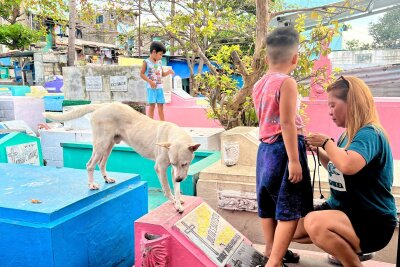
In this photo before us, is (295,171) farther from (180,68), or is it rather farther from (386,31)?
(386,31)

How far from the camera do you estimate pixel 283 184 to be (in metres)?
2.39

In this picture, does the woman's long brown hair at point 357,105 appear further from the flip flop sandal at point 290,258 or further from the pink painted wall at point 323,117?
the pink painted wall at point 323,117

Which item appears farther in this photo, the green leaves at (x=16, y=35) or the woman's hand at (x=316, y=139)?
the green leaves at (x=16, y=35)

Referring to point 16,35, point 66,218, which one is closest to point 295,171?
point 66,218

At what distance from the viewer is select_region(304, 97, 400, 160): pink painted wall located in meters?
6.16

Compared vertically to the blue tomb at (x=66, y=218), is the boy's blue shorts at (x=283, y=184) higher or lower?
higher

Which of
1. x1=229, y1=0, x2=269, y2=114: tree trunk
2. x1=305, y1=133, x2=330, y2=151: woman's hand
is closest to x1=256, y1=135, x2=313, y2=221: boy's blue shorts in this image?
x1=305, y1=133, x2=330, y2=151: woman's hand

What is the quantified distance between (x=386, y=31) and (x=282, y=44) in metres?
21.6

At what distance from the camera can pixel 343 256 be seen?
229 centimetres

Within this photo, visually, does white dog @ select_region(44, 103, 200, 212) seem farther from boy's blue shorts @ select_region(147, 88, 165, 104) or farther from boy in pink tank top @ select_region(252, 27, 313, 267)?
boy's blue shorts @ select_region(147, 88, 165, 104)

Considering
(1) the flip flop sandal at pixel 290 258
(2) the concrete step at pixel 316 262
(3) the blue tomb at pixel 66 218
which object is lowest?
(2) the concrete step at pixel 316 262

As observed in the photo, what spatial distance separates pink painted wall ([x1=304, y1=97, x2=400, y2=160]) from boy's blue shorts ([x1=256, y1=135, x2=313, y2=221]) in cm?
395

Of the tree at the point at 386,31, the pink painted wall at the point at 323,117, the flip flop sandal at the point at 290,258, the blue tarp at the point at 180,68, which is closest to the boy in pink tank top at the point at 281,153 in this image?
the flip flop sandal at the point at 290,258

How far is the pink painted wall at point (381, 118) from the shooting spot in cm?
616
